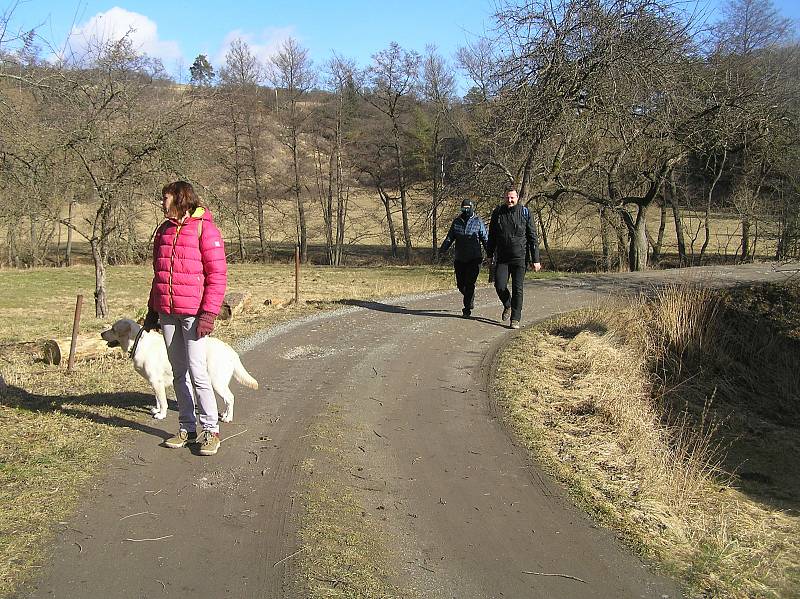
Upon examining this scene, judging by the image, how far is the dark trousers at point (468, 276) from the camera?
36.8ft

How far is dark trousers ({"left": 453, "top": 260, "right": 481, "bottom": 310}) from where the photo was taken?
11211 mm

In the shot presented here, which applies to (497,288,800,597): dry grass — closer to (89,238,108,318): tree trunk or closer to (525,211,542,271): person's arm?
(525,211,542,271): person's arm

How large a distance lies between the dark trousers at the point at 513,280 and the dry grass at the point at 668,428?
0.53 meters

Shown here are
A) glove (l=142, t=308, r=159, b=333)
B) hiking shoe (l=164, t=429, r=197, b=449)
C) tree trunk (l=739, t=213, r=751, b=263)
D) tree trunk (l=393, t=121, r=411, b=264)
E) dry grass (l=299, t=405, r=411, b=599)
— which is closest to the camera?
dry grass (l=299, t=405, r=411, b=599)

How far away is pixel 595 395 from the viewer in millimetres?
7480

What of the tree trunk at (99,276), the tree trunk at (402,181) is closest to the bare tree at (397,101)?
the tree trunk at (402,181)

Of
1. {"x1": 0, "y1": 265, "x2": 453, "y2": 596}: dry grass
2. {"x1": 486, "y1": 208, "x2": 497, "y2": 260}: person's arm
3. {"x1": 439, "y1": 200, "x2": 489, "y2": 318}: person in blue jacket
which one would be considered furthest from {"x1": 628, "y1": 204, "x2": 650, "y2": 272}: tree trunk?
{"x1": 486, "y1": 208, "x2": 497, "y2": 260}: person's arm

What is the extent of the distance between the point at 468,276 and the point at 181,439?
676 centimetres

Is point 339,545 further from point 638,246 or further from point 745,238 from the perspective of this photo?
point 745,238

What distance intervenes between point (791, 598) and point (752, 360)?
9.99m

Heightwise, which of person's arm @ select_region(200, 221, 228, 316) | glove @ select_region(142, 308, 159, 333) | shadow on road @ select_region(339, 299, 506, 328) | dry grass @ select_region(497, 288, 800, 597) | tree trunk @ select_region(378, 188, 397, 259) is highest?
tree trunk @ select_region(378, 188, 397, 259)

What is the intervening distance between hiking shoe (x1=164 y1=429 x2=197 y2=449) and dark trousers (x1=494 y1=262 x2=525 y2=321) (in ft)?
20.0

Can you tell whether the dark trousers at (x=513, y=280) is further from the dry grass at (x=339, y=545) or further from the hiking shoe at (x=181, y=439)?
the hiking shoe at (x=181, y=439)

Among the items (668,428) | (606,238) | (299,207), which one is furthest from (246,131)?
(668,428)
